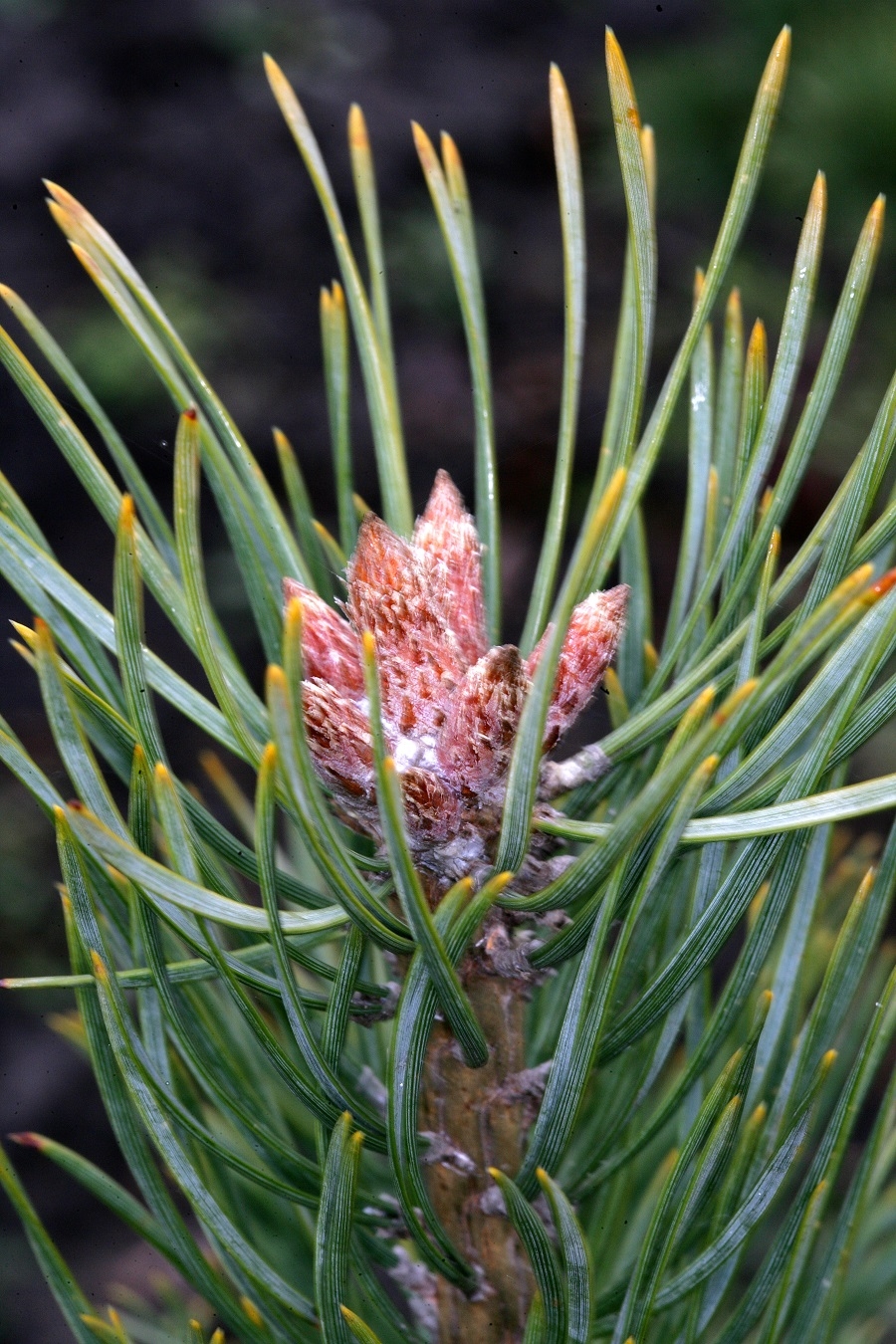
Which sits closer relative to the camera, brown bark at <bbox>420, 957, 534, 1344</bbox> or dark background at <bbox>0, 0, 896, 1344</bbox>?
brown bark at <bbox>420, 957, 534, 1344</bbox>

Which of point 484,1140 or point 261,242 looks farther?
point 261,242

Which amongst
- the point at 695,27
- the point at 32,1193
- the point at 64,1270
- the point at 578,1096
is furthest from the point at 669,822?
the point at 695,27

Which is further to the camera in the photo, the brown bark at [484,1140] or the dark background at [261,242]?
the dark background at [261,242]

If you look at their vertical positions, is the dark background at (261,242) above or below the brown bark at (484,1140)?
above

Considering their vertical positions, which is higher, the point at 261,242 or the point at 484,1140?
the point at 261,242
